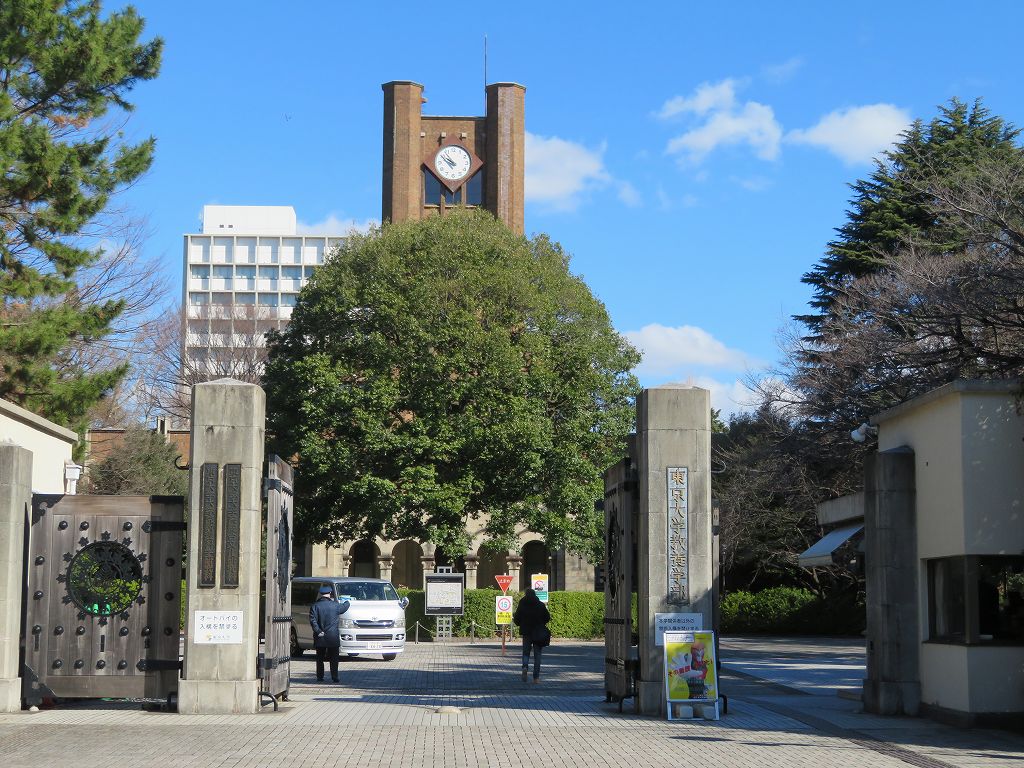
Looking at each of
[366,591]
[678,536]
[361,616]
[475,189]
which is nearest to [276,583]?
[678,536]

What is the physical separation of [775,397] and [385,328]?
1251 centimetres

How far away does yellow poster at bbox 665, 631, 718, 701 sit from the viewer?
15570 mm

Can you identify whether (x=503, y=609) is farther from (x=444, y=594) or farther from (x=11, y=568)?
(x=11, y=568)

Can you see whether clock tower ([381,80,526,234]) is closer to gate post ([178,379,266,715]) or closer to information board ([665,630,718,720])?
gate post ([178,379,266,715])

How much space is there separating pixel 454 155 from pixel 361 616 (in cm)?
4163

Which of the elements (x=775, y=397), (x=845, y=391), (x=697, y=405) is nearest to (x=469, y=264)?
(x=775, y=397)

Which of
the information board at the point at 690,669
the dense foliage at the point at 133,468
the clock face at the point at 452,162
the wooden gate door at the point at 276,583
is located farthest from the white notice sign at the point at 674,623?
the clock face at the point at 452,162

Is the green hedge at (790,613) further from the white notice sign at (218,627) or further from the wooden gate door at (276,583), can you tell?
the white notice sign at (218,627)

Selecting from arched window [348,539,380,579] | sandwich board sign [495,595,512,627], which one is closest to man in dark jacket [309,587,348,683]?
sandwich board sign [495,595,512,627]

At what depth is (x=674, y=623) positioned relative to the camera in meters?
16.0

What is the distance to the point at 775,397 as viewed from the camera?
36812 millimetres

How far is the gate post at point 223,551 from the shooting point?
51.6 feet

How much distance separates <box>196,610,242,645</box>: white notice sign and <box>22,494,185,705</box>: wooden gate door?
0.46 meters

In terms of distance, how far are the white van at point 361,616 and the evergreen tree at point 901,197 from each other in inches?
763
